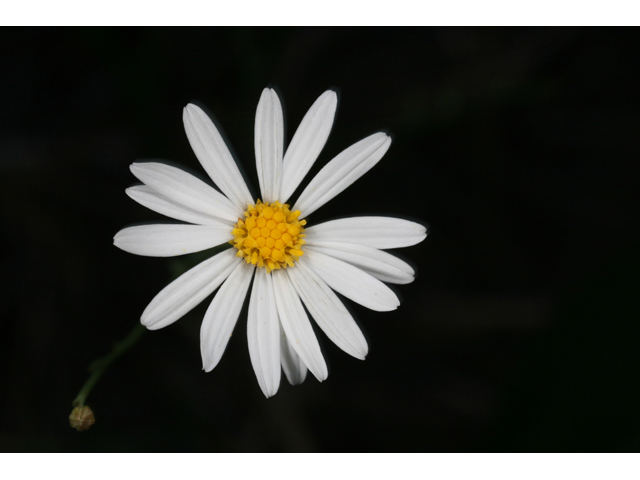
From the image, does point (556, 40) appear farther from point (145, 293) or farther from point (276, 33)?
point (145, 293)

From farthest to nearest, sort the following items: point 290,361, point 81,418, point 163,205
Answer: point 290,361, point 81,418, point 163,205

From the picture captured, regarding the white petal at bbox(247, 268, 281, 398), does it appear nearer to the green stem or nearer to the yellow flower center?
the yellow flower center

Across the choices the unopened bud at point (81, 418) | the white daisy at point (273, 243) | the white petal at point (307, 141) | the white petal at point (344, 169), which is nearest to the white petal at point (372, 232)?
the white daisy at point (273, 243)

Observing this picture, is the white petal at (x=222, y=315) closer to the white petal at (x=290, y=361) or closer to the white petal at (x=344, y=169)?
the white petal at (x=290, y=361)

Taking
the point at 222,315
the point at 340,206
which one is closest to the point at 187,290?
the point at 222,315

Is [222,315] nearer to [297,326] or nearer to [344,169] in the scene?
[297,326]

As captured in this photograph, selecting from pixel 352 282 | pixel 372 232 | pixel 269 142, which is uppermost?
pixel 269 142
